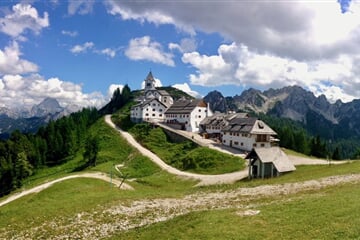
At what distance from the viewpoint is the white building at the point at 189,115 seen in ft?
359

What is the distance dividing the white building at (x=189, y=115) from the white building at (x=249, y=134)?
2535cm

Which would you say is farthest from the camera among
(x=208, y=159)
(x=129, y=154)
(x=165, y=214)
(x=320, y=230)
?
(x=129, y=154)

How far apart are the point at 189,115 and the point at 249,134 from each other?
35.4 metres

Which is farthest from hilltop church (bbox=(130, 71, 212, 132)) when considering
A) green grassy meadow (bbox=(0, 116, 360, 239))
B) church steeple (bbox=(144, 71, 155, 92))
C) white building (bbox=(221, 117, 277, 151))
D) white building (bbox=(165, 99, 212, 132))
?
green grassy meadow (bbox=(0, 116, 360, 239))

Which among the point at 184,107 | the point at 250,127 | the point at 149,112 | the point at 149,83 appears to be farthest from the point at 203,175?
the point at 149,83

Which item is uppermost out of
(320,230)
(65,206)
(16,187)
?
(320,230)

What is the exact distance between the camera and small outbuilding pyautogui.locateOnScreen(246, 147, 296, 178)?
51.5 metres

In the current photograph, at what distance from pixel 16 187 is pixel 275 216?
231 feet

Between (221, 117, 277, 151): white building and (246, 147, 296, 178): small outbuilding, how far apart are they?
72.8ft

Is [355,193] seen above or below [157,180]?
above

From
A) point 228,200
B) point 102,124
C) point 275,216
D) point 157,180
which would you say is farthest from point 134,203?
point 102,124

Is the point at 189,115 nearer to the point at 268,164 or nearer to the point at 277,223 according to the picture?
the point at 268,164

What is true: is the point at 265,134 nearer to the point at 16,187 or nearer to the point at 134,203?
the point at 134,203

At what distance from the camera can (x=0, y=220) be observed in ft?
114
